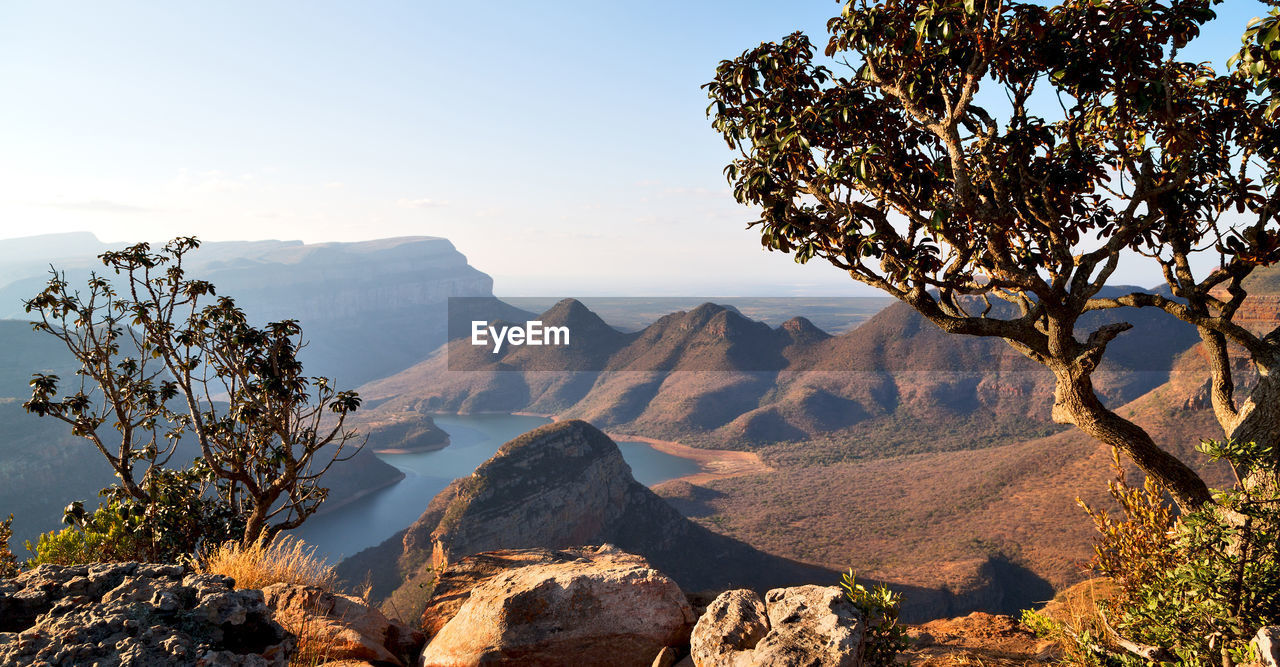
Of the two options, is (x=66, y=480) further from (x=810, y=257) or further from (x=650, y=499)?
(x=810, y=257)

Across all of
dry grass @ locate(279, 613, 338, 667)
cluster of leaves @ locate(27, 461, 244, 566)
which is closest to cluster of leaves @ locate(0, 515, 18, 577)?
cluster of leaves @ locate(27, 461, 244, 566)

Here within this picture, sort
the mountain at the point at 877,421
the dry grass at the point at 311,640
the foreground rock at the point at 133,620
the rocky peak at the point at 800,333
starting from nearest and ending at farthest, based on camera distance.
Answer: the foreground rock at the point at 133,620 → the dry grass at the point at 311,640 → the mountain at the point at 877,421 → the rocky peak at the point at 800,333

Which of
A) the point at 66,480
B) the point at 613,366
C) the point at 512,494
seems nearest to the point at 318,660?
the point at 512,494

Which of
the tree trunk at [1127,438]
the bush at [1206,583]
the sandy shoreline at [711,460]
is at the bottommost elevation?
the sandy shoreline at [711,460]

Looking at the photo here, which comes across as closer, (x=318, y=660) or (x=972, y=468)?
(x=318, y=660)

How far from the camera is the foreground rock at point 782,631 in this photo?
5.05m

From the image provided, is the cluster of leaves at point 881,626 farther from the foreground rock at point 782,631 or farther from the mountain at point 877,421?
the mountain at point 877,421

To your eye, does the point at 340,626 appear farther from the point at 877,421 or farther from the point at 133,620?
the point at 877,421

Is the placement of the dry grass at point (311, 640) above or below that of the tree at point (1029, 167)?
below

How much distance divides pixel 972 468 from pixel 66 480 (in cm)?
10165

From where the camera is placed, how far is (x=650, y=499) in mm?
58250

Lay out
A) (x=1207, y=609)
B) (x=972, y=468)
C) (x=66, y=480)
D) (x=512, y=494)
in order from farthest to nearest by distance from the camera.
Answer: (x=66, y=480), (x=972, y=468), (x=512, y=494), (x=1207, y=609)

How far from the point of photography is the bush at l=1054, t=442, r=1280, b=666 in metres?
4.80

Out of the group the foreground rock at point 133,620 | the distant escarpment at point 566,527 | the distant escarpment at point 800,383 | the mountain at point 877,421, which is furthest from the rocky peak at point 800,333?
the foreground rock at point 133,620
